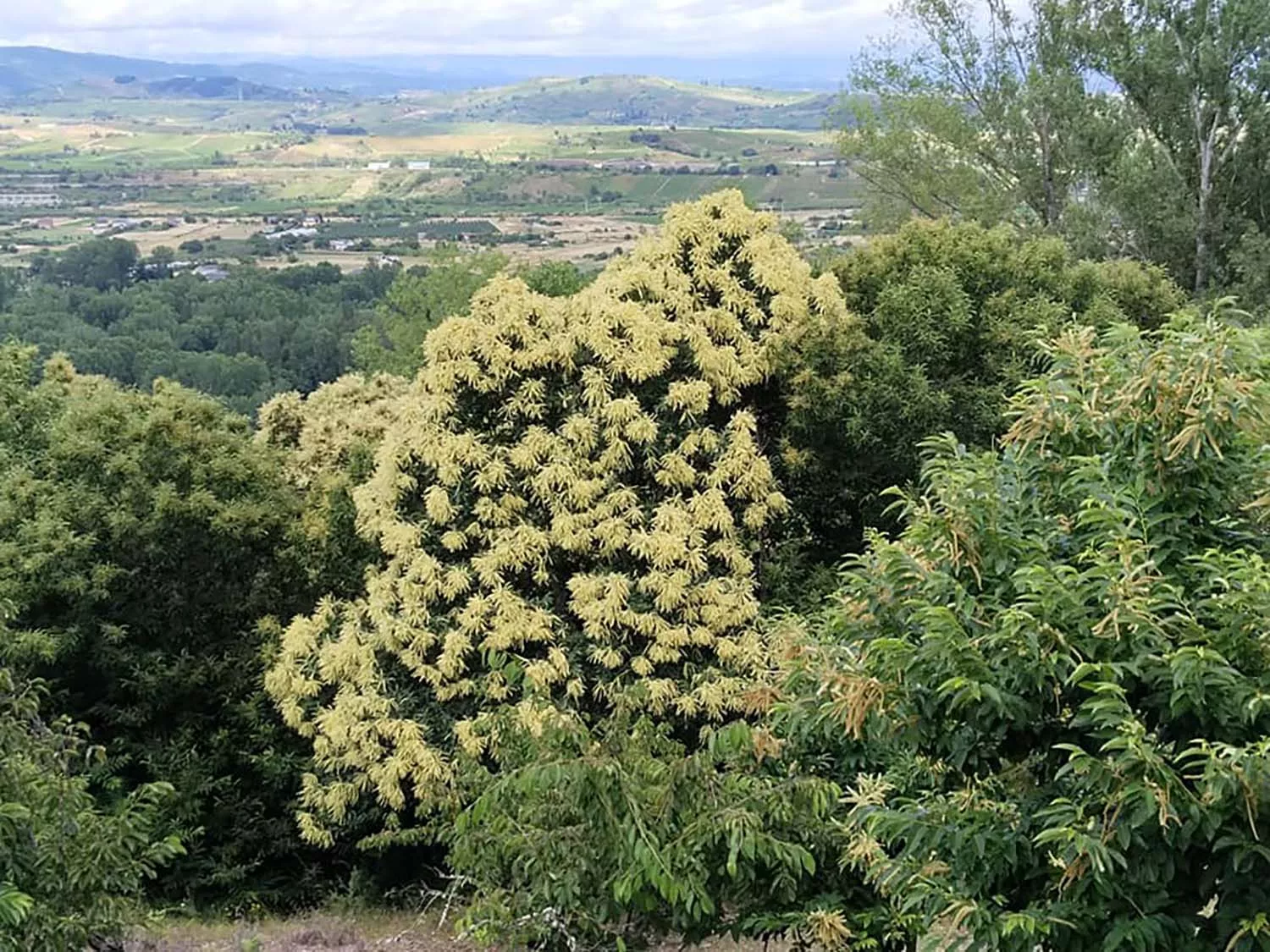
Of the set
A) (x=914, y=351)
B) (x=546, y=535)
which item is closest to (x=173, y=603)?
(x=546, y=535)

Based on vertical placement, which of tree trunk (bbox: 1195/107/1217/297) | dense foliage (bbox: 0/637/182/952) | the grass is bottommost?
the grass

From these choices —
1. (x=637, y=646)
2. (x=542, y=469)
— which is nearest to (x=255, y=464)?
(x=542, y=469)

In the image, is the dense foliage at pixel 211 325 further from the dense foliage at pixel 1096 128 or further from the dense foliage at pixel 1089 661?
the dense foliage at pixel 1089 661

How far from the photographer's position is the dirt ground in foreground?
28.9 ft

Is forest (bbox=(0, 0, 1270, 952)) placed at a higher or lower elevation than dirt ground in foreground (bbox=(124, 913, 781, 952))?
higher

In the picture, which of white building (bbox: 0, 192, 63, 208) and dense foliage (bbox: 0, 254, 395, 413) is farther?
white building (bbox: 0, 192, 63, 208)

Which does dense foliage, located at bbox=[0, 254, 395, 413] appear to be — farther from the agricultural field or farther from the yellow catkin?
the yellow catkin

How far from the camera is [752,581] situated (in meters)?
11.4

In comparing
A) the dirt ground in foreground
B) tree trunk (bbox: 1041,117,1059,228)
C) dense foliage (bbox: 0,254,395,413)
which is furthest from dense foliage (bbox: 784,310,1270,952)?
dense foliage (bbox: 0,254,395,413)

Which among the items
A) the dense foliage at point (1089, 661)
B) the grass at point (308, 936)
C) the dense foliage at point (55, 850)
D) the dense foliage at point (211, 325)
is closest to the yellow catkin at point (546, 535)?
the grass at point (308, 936)

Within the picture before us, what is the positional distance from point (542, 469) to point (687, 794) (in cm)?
496

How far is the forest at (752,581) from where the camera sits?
4.38 m

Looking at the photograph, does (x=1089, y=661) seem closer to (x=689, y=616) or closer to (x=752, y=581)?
(x=689, y=616)

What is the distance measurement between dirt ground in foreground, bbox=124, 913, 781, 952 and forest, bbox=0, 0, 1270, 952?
571 millimetres
